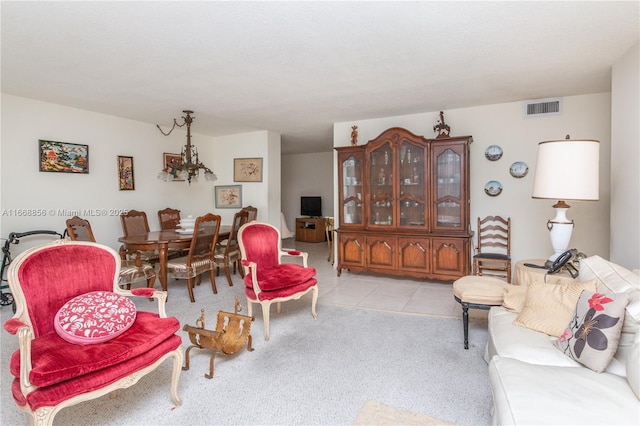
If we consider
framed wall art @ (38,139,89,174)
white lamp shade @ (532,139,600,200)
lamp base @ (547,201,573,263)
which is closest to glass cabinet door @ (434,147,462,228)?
lamp base @ (547,201,573,263)

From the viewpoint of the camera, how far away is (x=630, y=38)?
96.4 inches

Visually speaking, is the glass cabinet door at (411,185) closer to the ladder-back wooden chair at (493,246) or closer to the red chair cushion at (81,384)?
the ladder-back wooden chair at (493,246)

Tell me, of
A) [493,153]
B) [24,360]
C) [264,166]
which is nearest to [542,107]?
[493,153]

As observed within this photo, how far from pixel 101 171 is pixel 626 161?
5.77 metres

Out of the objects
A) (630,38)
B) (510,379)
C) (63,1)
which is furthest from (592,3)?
(63,1)

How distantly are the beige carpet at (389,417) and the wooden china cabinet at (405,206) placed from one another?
2.61m

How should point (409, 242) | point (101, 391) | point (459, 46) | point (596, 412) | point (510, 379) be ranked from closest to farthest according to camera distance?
point (596, 412) < point (510, 379) < point (101, 391) < point (459, 46) < point (409, 242)

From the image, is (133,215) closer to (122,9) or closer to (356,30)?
(122,9)

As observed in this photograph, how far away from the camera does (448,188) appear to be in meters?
4.27

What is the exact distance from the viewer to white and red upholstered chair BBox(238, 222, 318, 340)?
9.43 feet

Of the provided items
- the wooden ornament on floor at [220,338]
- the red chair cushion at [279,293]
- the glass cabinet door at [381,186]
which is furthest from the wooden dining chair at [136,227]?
the glass cabinet door at [381,186]

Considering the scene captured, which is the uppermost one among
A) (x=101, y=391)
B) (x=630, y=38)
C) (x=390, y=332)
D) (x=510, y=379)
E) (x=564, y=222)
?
(x=630, y=38)

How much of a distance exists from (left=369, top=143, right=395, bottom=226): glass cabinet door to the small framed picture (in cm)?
273

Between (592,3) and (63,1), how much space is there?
3088 mm
